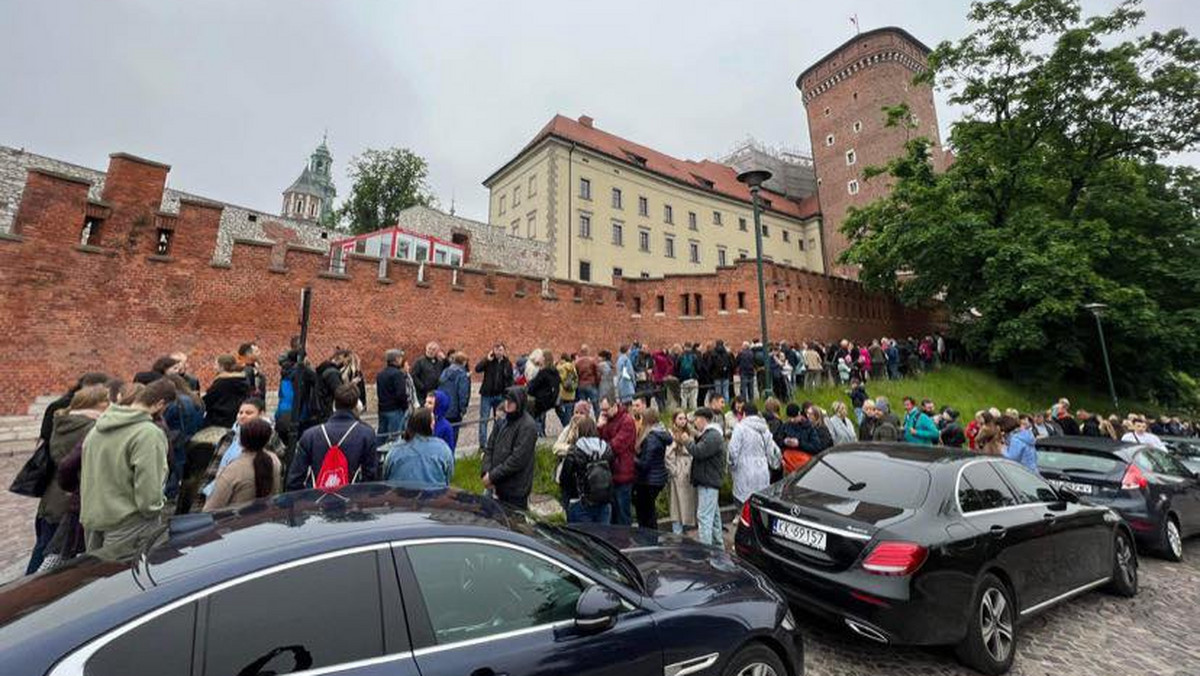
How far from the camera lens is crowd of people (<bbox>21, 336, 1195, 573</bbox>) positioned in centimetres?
375

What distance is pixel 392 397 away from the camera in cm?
745

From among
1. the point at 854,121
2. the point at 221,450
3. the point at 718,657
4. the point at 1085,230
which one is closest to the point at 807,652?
the point at 718,657

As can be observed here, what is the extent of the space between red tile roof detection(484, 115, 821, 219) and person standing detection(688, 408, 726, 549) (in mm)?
34772

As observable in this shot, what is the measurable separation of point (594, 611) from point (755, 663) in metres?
1.33

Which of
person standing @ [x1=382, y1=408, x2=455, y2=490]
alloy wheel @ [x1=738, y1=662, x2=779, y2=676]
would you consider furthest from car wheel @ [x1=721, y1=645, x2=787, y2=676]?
person standing @ [x1=382, y1=408, x2=455, y2=490]

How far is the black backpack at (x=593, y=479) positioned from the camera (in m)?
5.23

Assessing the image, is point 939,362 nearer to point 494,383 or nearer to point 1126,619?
point 1126,619

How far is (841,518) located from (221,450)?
580 cm

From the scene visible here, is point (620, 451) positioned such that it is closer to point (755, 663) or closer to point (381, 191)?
point (755, 663)

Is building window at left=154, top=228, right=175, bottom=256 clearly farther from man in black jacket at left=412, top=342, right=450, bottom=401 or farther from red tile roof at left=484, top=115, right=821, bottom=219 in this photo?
red tile roof at left=484, top=115, right=821, bottom=219

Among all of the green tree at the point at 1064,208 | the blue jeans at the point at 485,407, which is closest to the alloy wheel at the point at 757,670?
the blue jeans at the point at 485,407

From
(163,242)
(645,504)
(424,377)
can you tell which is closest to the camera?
(645,504)

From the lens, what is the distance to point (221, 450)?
4973mm

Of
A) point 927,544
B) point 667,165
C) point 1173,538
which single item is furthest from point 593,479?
point 667,165
